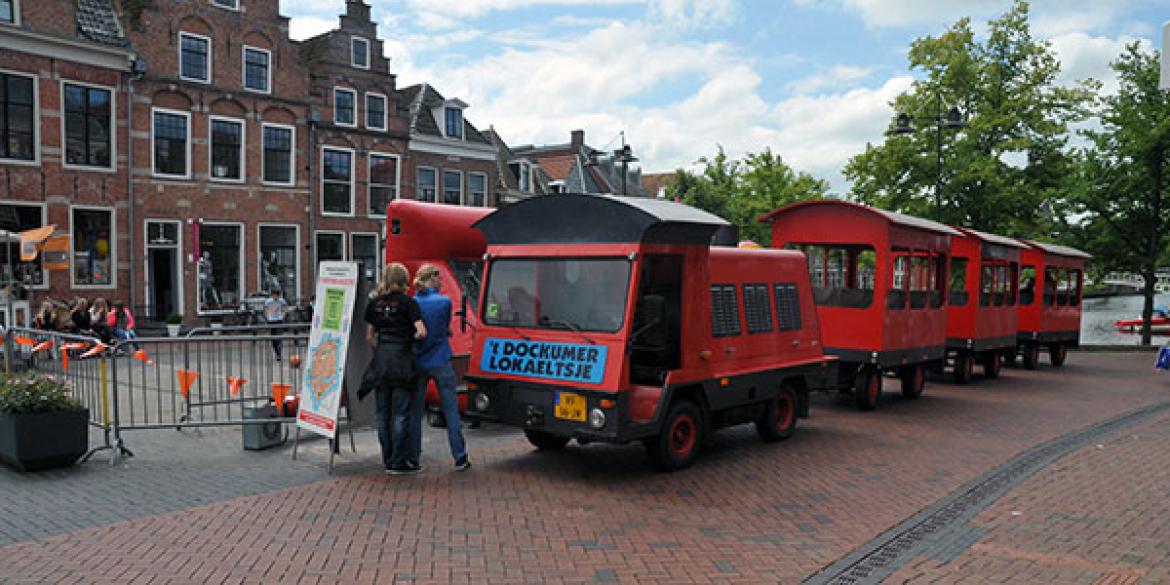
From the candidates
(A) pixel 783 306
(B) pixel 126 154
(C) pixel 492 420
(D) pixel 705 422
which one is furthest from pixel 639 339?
(B) pixel 126 154

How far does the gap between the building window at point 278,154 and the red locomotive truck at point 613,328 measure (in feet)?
70.3

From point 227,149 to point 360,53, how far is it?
6889 mm

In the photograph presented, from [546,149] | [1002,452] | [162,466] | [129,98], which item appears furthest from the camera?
[546,149]

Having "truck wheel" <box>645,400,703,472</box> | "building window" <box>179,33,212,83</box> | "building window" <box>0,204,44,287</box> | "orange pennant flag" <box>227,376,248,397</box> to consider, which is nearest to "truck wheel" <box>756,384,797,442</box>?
"truck wheel" <box>645,400,703,472</box>

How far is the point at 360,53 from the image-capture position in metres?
30.7

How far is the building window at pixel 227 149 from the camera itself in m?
25.9

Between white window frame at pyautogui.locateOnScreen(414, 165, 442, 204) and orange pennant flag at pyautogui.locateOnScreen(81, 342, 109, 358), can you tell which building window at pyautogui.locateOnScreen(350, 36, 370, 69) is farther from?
orange pennant flag at pyautogui.locateOnScreen(81, 342, 109, 358)

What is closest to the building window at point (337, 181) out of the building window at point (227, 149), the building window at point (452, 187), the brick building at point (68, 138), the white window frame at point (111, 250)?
the building window at point (227, 149)

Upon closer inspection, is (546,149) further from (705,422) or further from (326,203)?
(705,422)

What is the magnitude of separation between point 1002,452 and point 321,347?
7.41 m

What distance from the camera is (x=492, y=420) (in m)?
7.88

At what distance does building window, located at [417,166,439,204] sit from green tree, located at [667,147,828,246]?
13.8 metres

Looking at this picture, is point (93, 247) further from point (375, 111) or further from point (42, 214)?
point (375, 111)

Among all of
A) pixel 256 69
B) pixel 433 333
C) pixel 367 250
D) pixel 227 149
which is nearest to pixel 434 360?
pixel 433 333
